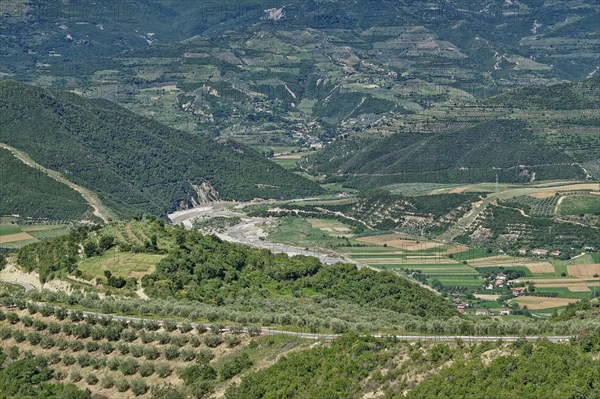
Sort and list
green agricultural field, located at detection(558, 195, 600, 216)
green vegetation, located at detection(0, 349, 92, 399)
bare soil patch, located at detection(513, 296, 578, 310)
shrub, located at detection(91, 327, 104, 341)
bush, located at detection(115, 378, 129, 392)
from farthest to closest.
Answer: green agricultural field, located at detection(558, 195, 600, 216) → bare soil patch, located at detection(513, 296, 578, 310) → shrub, located at detection(91, 327, 104, 341) → green vegetation, located at detection(0, 349, 92, 399) → bush, located at detection(115, 378, 129, 392)

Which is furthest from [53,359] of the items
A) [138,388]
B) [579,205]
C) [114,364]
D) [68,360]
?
[579,205]

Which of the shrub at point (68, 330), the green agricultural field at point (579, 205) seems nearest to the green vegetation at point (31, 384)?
the shrub at point (68, 330)

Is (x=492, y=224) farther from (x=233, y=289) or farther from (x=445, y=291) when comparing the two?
(x=233, y=289)

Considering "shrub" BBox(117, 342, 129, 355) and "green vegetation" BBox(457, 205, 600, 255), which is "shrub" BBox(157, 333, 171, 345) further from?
"green vegetation" BBox(457, 205, 600, 255)

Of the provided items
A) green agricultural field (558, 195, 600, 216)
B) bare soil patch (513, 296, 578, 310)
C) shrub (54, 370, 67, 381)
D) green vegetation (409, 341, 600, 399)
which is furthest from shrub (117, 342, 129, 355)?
green agricultural field (558, 195, 600, 216)

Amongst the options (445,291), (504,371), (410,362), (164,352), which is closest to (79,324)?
(164,352)

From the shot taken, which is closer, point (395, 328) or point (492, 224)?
point (395, 328)
